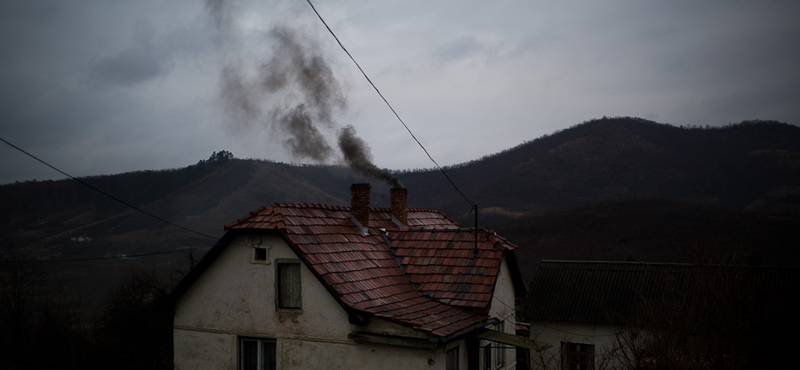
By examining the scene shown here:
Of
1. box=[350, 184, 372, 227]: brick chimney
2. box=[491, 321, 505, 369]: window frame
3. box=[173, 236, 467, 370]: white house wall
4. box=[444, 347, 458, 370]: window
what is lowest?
box=[491, 321, 505, 369]: window frame

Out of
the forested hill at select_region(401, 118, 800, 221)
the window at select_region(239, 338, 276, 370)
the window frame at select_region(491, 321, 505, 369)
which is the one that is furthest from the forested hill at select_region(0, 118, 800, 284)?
the window at select_region(239, 338, 276, 370)

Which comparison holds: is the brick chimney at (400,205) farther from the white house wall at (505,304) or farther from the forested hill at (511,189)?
the forested hill at (511,189)

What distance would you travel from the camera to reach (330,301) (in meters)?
11.6

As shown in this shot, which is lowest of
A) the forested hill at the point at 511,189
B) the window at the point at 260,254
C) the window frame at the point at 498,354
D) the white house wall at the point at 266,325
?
the window frame at the point at 498,354

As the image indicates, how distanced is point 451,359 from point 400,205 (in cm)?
628

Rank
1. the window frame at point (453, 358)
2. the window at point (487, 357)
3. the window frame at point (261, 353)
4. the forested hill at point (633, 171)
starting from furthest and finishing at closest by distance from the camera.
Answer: the forested hill at point (633, 171) → the window at point (487, 357) → the window frame at point (261, 353) → the window frame at point (453, 358)

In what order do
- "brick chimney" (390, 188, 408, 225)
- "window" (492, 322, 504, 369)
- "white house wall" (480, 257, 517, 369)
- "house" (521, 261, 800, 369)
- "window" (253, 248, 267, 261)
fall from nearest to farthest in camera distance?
→ "house" (521, 261, 800, 369) → "window" (253, 248, 267, 261) → "window" (492, 322, 504, 369) → "white house wall" (480, 257, 517, 369) → "brick chimney" (390, 188, 408, 225)

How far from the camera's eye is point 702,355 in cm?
966

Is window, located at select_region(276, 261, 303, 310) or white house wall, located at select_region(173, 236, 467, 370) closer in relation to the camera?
white house wall, located at select_region(173, 236, 467, 370)

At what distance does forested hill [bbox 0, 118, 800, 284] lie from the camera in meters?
74.8

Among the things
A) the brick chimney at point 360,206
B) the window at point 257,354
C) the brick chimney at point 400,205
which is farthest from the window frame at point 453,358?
the brick chimney at point 400,205

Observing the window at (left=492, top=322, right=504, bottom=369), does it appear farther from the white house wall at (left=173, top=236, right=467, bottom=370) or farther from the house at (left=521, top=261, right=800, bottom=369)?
the white house wall at (left=173, top=236, right=467, bottom=370)

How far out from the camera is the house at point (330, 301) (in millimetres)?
11172

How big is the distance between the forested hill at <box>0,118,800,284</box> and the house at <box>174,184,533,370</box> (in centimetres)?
4662
